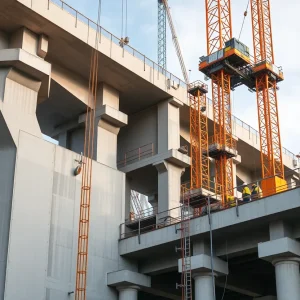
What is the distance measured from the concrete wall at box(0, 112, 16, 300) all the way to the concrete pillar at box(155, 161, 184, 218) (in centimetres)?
1362

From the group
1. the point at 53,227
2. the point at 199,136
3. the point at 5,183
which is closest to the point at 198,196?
the point at 199,136

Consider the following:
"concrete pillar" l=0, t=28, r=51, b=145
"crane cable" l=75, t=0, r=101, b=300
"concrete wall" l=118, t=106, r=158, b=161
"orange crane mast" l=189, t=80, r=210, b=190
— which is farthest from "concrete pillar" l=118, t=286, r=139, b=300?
"orange crane mast" l=189, t=80, r=210, b=190

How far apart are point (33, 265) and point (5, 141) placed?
8.04 meters

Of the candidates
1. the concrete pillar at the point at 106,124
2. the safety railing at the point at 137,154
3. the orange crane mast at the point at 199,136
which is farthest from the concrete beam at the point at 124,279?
the orange crane mast at the point at 199,136

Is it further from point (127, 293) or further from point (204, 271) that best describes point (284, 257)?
point (127, 293)

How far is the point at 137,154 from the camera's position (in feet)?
181

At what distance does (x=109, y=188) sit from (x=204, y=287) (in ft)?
34.5

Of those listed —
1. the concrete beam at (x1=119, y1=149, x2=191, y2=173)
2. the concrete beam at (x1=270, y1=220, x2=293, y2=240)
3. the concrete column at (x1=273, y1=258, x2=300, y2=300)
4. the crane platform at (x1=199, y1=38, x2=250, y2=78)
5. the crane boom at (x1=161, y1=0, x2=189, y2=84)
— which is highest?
the crane boom at (x1=161, y1=0, x2=189, y2=84)

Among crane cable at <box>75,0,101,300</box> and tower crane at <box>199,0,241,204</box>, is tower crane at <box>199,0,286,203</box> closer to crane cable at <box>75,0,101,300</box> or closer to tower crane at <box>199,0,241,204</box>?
tower crane at <box>199,0,241,204</box>

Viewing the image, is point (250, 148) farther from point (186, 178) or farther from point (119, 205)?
point (119, 205)

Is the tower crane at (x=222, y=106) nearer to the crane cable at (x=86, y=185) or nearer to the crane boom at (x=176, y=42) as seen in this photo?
the crane cable at (x=86, y=185)

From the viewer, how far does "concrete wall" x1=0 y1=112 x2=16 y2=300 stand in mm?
39094

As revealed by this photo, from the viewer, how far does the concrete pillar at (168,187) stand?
164 feet

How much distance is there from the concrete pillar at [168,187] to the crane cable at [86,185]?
5988mm
